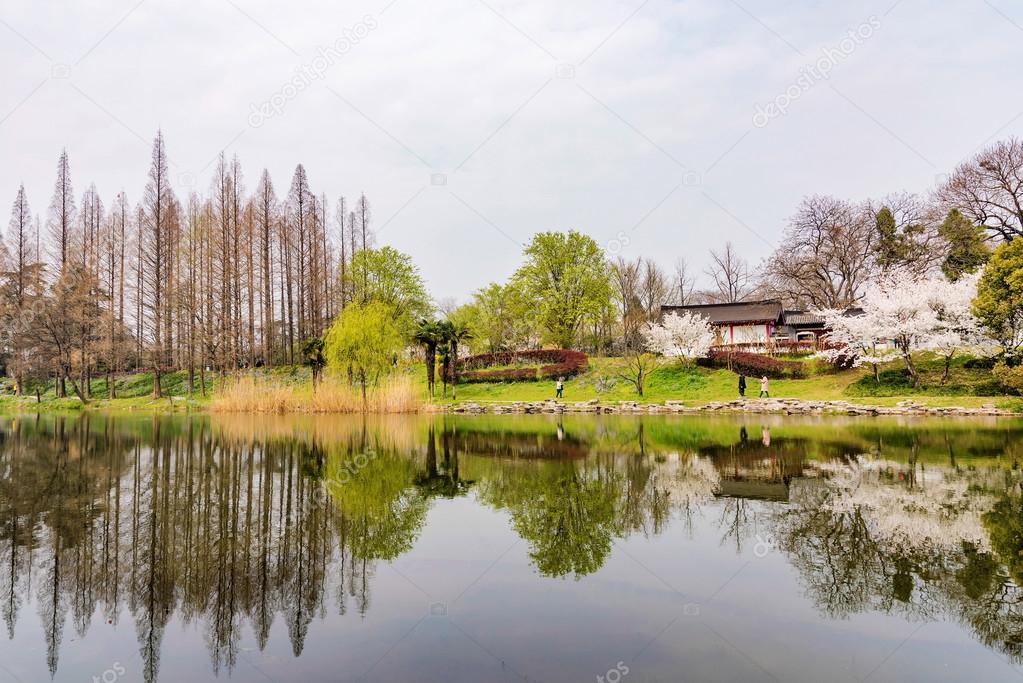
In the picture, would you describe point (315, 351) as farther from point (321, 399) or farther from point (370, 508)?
point (370, 508)

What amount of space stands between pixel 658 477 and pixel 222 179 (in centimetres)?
3830

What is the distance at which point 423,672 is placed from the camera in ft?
13.1

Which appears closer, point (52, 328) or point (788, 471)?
point (788, 471)

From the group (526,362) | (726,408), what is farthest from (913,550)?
(526,362)

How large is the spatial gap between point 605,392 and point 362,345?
12.3 m

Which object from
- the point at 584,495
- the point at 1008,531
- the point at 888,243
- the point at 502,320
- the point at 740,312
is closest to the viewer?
the point at 1008,531

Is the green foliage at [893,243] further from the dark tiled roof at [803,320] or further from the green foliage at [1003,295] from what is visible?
the green foliage at [1003,295]

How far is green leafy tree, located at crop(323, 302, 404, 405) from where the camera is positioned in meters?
31.2

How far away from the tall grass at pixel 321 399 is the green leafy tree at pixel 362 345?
1.70 m

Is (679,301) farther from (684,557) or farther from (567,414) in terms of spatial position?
(684,557)

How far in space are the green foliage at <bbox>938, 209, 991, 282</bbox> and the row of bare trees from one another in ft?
120

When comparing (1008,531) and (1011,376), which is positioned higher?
(1011,376)

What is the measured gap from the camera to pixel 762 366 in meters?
32.0

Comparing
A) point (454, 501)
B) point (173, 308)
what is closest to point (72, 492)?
point (454, 501)
